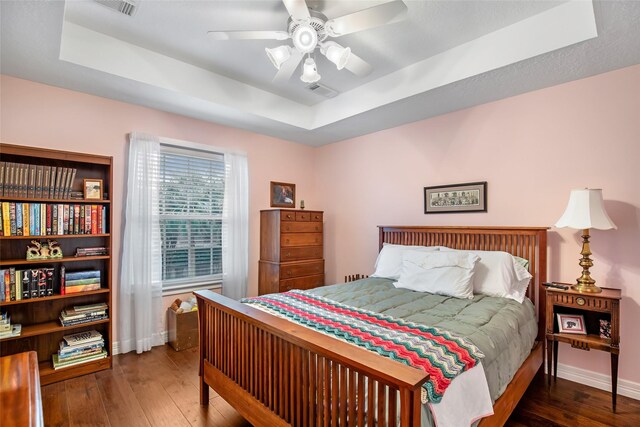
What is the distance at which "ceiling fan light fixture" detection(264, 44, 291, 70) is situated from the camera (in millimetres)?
1979

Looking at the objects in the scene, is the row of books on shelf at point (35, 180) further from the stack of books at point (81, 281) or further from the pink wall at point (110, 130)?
the stack of books at point (81, 281)

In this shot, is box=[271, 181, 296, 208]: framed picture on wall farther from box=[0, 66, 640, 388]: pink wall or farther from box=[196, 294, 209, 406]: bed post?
box=[196, 294, 209, 406]: bed post

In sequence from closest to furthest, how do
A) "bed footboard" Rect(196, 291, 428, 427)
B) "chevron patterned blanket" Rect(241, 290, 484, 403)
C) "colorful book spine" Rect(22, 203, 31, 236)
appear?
"bed footboard" Rect(196, 291, 428, 427) < "chevron patterned blanket" Rect(241, 290, 484, 403) < "colorful book spine" Rect(22, 203, 31, 236)

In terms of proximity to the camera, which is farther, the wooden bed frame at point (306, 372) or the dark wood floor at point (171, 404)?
the dark wood floor at point (171, 404)

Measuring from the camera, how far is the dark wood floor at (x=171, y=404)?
2.02m

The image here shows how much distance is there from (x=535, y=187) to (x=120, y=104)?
396cm

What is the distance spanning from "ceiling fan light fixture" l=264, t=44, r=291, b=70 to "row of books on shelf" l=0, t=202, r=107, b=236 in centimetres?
203

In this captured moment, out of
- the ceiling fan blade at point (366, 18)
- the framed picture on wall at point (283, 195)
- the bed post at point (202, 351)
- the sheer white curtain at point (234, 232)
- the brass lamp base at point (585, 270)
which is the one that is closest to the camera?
the ceiling fan blade at point (366, 18)

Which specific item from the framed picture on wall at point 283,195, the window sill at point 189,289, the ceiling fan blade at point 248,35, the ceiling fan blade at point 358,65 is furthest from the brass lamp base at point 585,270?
the window sill at point 189,289

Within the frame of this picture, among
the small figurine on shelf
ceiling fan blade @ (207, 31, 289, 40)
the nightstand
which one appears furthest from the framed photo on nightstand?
the small figurine on shelf

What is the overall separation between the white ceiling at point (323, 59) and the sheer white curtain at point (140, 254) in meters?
0.58

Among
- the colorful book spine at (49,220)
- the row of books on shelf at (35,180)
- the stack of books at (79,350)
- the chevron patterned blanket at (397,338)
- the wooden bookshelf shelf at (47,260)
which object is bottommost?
the stack of books at (79,350)

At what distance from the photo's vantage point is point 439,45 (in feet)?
→ 8.32

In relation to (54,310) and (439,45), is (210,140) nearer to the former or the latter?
(54,310)
